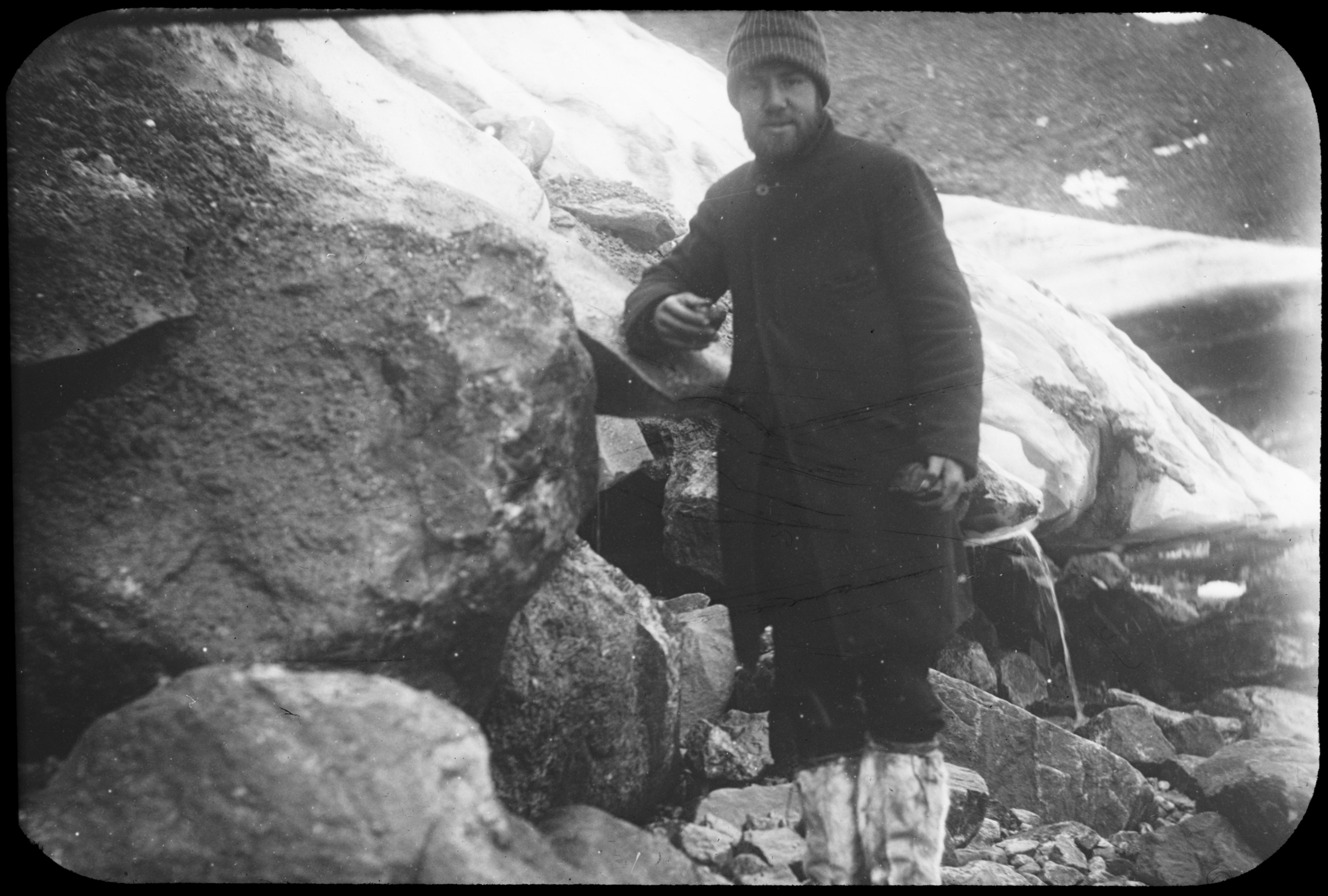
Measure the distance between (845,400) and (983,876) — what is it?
0.94 meters

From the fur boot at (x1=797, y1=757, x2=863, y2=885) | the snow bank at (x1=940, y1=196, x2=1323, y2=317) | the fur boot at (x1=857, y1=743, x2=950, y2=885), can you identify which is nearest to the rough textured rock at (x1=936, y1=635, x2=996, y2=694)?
the fur boot at (x1=857, y1=743, x2=950, y2=885)

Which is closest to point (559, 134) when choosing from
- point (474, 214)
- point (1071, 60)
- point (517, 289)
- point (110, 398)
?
point (474, 214)

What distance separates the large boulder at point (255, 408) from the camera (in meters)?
1.41

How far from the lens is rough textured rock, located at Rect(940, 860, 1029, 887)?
1568 millimetres

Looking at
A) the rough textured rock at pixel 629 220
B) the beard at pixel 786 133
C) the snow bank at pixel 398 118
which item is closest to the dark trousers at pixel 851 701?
the rough textured rock at pixel 629 220

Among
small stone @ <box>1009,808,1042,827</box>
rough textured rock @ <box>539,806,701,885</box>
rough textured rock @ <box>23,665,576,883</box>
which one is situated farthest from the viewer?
small stone @ <box>1009,808,1042,827</box>

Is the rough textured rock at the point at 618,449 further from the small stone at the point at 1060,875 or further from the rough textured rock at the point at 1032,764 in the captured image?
the small stone at the point at 1060,875

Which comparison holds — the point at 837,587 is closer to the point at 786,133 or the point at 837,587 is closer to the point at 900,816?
the point at 900,816

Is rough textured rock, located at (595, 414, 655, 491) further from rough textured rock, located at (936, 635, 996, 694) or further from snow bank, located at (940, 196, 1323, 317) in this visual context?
snow bank, located at (940, 196, 1323, 317)

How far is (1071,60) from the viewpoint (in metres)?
1.72

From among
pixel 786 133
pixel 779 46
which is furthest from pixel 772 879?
pixel 779 46

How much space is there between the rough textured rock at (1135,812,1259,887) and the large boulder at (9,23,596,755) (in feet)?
4.21

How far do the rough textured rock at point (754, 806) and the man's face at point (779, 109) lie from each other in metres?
1.21

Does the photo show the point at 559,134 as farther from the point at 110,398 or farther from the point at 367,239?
the point at 110,398
